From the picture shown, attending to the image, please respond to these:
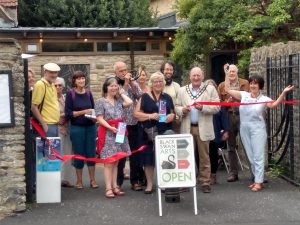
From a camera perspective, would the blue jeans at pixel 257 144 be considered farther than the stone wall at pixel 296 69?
No

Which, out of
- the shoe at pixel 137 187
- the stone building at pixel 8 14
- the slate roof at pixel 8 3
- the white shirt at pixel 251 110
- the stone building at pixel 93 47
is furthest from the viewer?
the slate roof at pixel 8 3

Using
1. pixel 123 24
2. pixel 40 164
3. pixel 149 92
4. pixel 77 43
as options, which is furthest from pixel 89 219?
pixel 123 24

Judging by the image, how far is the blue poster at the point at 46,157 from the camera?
8695mm

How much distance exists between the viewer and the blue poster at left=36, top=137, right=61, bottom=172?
8695 millimetres

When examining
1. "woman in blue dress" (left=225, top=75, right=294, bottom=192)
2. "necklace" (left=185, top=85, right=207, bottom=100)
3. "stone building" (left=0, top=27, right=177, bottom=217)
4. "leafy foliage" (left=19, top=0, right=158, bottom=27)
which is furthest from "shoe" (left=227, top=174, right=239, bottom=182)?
"leafy foliage" (left=19, top=0, right=158, bottom=27)

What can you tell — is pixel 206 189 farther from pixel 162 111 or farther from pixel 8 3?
pixel 8 3

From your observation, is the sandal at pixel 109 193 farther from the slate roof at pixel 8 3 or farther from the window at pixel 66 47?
the slate roof at pixel 8 3

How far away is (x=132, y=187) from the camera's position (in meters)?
9.66

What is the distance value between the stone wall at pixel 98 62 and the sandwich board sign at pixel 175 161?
38.9ft

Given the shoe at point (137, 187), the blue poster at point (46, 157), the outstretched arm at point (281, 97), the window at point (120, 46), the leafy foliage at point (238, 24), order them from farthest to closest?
the window at point (120, 46)
the leafy foliage at point (238, 24)
the shoe at point (137, 187)
the outstretched arm at point (281, 97)
the blue poster at point (46, 157)

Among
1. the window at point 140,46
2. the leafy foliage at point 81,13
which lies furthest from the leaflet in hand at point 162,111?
the leafy foliage at point 81,13

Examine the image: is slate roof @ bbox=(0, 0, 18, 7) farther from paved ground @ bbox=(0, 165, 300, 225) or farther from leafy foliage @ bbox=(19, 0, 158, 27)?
paved ground @ bbox=(0, 165, 300, 225)

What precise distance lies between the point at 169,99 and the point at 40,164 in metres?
2.07

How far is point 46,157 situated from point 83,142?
3.28 feet
